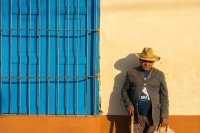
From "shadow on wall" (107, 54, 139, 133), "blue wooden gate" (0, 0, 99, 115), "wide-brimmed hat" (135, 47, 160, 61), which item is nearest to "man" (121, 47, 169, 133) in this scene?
"wide-brimmed hat" (135, 47, 160, 61)

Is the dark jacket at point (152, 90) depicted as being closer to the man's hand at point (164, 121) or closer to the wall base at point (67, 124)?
the man's hand at point (164, 121)

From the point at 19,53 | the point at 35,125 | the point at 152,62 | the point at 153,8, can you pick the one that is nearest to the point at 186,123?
the point at 152,62

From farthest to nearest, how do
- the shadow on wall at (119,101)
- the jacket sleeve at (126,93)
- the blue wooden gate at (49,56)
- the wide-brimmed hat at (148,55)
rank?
the shadow on wall at (119,101) → the blue wooden gate at (49,56) → the jacket sleeve at (126,93) → the wide-brimmed hat at (148,55)

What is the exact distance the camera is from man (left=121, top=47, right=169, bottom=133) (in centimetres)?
546

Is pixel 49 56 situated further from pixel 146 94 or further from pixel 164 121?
pixel 164 121

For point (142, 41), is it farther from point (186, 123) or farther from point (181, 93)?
point (186, 123)

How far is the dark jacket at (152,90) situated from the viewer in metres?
5.47

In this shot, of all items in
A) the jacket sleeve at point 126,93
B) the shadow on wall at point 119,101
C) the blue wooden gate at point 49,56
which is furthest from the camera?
the shadow on wall at point 119,101

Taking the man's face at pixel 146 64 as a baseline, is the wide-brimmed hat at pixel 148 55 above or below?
above

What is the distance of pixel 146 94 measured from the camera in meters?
5.46

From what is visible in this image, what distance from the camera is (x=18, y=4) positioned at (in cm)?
571

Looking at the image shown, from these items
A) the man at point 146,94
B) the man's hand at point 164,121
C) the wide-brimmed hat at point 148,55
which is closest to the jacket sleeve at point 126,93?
the man at point 146,94

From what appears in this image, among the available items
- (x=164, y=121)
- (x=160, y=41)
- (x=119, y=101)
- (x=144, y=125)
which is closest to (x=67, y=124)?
(x=119, y=101)

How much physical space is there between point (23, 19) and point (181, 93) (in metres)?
2.33
